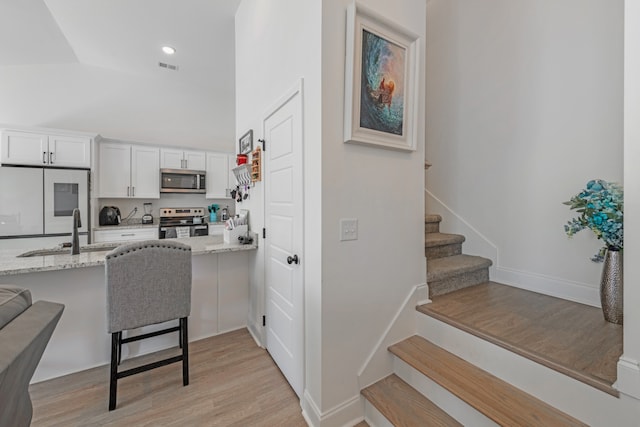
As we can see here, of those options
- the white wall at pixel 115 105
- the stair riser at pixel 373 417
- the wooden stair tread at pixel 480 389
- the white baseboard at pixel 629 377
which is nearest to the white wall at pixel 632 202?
the white baseboard at pixel 629 377

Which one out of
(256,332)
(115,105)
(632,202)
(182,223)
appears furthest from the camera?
(182,223)

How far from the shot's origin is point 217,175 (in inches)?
202

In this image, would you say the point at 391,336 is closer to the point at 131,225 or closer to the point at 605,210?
the point at 605,210

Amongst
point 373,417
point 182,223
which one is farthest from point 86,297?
point 182,223

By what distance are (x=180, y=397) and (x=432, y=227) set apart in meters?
2.77

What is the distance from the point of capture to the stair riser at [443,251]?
2542 millimetres

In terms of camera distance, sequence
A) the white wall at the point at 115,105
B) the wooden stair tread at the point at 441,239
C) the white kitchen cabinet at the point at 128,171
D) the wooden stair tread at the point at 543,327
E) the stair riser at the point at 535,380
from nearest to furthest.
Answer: the stair riser at the point at 535,380 → the wooden stair tread at the point at 543,327 → the wooden stair tread at the point at 441,239 → the white wall at the point at 115,105 → the white kitchen cabinet at the point at 128,171

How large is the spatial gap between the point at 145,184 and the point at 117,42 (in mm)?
2114

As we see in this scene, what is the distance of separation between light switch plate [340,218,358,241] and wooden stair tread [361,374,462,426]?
3.17 feet

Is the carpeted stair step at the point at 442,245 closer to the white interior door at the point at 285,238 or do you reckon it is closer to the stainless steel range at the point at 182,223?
the white interior door at the point at 285,238

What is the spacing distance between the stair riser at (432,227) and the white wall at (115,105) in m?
4.25

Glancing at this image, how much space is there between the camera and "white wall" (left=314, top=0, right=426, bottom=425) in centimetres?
146

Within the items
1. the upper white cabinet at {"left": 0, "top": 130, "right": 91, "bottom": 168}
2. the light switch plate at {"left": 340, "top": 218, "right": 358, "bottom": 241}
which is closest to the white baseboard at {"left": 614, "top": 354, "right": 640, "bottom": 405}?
the light switch plate at {"left": 340, "top": 218, "right": 358, "bottom": 241}

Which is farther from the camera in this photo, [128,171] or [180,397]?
[128,171]
